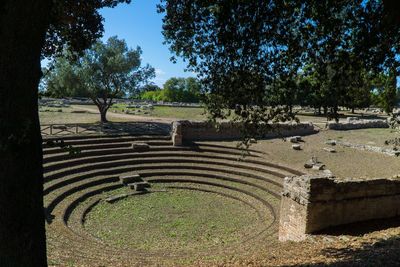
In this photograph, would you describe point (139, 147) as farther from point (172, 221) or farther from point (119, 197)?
point (172, 221)

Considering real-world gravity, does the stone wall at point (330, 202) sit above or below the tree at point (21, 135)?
below

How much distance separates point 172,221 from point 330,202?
612 cm

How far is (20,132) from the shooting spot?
3.73 metres

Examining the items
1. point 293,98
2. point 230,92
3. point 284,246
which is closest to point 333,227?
point 284,246

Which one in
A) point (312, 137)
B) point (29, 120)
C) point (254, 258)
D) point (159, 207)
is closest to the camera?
point (29, 120)

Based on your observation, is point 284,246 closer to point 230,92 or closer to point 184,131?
point 230,92

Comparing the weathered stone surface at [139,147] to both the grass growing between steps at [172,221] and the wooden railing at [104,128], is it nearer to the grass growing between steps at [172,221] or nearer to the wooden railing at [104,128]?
the wooden railing at [104,128]

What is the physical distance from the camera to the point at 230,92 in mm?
9047

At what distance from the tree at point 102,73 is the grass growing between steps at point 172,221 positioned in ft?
50.2

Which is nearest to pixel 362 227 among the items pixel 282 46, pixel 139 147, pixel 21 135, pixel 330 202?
pixel 330 202

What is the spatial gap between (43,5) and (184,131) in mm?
19908

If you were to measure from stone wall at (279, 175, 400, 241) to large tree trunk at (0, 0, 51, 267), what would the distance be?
27.7 feet

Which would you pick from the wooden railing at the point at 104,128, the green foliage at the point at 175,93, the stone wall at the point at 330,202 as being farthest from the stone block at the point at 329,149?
the green foliage at the point at 175,93

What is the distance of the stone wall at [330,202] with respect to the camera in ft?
35.3
